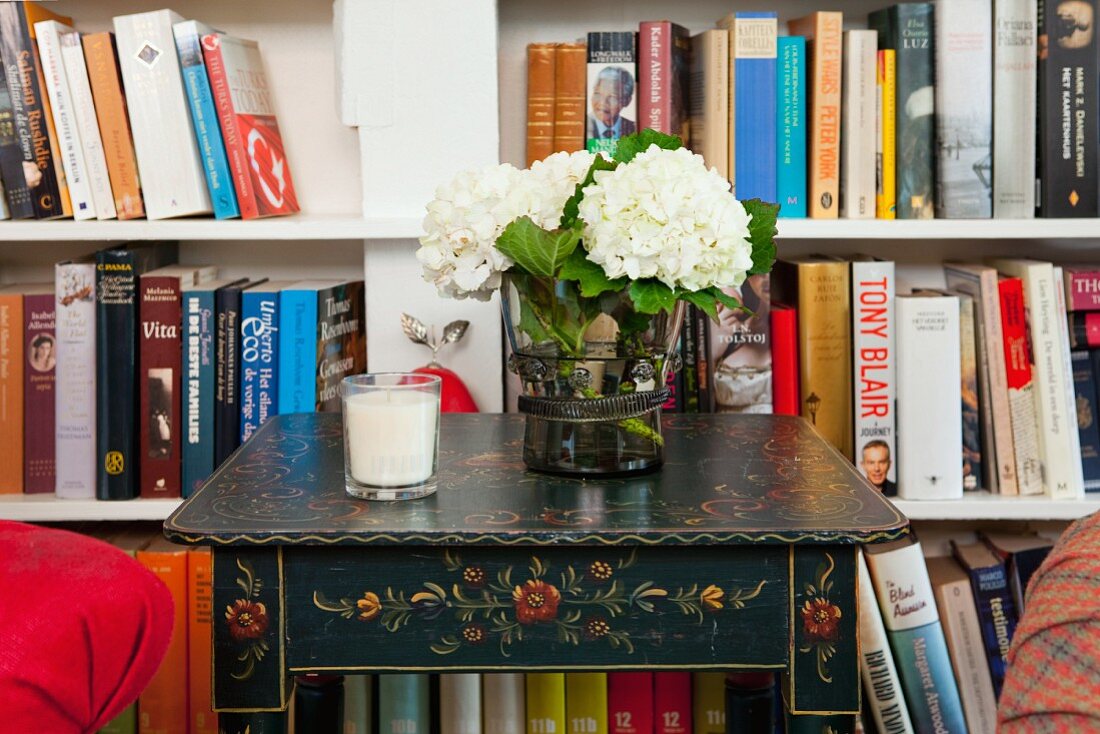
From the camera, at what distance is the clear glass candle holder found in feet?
3.22

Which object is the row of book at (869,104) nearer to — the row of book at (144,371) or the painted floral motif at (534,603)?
the row of book at (144,371)

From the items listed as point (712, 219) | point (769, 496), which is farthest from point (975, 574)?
point (712, 219)

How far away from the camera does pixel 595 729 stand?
4.79 ft

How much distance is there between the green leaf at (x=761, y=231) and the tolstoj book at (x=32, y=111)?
88cm

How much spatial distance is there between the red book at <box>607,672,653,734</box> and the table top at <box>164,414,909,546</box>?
1.27ft

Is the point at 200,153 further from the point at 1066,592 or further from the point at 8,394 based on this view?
the point at 1066,592

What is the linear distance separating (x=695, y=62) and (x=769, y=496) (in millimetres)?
687

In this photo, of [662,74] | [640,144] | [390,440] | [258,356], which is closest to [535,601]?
[390,440]

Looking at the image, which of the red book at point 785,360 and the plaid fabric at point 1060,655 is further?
the red book at point 785,360

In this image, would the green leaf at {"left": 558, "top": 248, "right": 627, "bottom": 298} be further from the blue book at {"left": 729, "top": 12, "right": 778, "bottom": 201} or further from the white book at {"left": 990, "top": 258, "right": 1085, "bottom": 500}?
the white book at {"left": 990, "top": 258, "right": 1085, "bottom": 500}

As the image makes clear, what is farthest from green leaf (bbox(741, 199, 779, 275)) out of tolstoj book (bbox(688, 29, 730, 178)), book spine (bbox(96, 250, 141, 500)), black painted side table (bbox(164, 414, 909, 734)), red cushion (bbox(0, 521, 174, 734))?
book spine (bbox(96, 250, 141, 500))

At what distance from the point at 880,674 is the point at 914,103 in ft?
2.22

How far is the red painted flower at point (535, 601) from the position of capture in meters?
0.94

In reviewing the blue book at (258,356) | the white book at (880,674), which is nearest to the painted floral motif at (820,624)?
the white book at (880,674)
